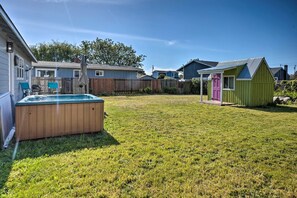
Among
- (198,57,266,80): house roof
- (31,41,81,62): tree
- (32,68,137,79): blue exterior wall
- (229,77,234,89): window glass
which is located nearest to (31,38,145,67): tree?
(31,41,81,62): tree

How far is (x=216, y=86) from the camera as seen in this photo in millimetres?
12336

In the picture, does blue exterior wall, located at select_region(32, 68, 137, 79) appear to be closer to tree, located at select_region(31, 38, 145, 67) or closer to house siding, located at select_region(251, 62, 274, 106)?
house siding, located at select_region(251, 62, 274, 106)

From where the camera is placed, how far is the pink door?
12.0m

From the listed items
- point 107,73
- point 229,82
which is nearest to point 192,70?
point 107,73

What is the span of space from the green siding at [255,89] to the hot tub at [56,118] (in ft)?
29.6

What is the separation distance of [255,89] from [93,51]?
3485 cm

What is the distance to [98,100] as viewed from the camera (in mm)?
4555

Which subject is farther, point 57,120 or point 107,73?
point 107,73

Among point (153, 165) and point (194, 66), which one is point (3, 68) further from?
point (194, 66)

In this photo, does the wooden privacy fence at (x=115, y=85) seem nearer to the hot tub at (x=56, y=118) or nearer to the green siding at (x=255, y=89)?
the green siding at (x=255, y=89)

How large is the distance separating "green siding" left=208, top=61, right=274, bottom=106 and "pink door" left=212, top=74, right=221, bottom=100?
91 centimetres

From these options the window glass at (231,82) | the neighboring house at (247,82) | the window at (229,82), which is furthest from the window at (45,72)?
the window glass at (231,82)

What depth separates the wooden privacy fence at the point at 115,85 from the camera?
15.9m

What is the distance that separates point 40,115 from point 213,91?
36.6ft
